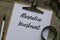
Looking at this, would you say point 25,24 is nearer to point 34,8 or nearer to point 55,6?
point 34,8

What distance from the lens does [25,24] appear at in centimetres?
112

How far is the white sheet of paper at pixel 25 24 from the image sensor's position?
1108 millimetres

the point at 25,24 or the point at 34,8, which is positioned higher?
the point at 34,8

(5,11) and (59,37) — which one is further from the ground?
(5,11)

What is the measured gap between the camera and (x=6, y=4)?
112 centimetres

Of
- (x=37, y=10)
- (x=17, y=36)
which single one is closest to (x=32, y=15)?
(x=37, y=10)

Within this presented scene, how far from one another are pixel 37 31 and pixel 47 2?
19 cm

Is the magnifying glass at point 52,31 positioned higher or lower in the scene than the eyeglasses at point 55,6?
lower

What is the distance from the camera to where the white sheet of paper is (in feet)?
3.64

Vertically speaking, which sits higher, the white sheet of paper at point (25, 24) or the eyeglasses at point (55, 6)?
the eyeglasses at point (55, 6)

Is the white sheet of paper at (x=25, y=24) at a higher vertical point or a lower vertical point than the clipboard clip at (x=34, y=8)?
lower

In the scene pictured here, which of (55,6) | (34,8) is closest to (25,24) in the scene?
(34,8)

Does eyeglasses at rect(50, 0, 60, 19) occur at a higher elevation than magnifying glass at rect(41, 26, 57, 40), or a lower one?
higher

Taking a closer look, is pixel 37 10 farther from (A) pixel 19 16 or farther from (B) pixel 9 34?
(B) pixel 9 34
